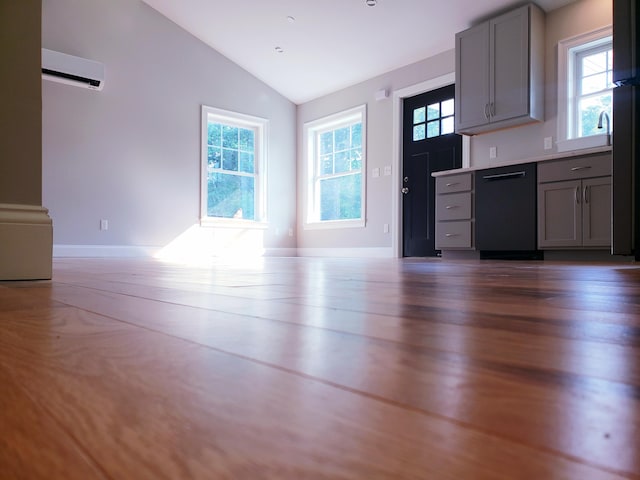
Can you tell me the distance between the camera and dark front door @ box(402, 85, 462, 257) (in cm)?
527

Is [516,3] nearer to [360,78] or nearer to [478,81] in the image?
[478,81]

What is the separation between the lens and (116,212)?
18.1 ft

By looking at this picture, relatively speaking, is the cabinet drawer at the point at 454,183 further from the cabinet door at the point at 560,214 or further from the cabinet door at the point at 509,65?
the cabinet door at the point at 560,214

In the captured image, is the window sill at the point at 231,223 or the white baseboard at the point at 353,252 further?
the window sill at the point at 231,223

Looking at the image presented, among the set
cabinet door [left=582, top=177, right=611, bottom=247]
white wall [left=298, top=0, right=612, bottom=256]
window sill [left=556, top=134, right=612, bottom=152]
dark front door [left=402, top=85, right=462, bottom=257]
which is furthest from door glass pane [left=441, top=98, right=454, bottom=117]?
cabinet door [left=582, top=177, right=611, bottom=247]

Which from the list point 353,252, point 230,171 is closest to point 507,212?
point 353,252

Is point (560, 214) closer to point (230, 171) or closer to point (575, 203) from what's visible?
point (575, 203)

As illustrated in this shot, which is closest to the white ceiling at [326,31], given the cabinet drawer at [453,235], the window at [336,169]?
the window at [336,169]

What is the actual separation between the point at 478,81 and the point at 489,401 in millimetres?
4869

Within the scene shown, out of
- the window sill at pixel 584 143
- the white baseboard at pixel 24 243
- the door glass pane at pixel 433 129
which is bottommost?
the white baseboard at pixel 24 243

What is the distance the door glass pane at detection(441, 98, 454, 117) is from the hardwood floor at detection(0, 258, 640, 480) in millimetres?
5053

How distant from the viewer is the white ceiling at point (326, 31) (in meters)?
4.73

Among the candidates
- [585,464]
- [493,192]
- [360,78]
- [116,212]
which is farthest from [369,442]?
[360,78]

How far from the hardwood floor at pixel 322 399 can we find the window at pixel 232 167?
5.98m
